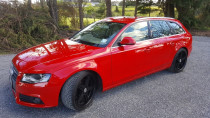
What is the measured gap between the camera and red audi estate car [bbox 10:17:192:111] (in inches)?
98.7

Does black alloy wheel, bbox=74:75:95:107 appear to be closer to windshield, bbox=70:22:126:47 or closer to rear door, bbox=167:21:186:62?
windshield, bbox=70:22:126:47

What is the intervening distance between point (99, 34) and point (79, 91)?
1.33 m

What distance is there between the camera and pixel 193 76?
457cm

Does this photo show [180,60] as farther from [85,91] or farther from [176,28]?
[85,91]

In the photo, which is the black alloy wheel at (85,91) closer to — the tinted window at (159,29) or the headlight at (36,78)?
the headlight at (36,78)

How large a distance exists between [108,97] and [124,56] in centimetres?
89

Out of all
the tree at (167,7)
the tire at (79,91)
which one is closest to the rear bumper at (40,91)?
the tire at (79,91)

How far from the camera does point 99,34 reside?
356 cm

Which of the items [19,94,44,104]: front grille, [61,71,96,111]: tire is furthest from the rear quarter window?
[19,94,44,104]: front grille

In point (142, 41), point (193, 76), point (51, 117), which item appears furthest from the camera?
point (193, 76)

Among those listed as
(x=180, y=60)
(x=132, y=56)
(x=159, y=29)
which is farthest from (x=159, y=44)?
(x=180, y=60)

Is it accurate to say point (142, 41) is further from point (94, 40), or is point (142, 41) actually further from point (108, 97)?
point (108, 97)

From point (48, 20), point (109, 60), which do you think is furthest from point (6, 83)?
point (48, 20)

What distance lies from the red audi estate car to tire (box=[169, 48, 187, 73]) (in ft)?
0.11
